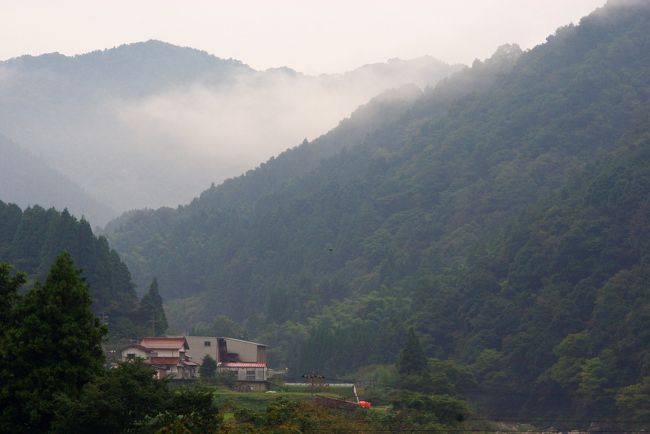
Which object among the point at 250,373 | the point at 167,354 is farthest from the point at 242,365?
the point at 167,354

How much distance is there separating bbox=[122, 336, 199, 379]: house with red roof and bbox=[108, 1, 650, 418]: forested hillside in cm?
2292

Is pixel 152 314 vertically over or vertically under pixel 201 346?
over

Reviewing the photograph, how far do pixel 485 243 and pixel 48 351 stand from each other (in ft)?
310

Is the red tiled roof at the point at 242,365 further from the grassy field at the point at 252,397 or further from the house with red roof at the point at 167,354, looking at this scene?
the grassy field at the point at 252,397

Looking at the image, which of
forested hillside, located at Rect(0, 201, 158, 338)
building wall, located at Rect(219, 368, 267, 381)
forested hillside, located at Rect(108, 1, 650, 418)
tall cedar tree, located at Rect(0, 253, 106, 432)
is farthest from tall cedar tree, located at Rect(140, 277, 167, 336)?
tall cedar tree, located at Rect(0, 253, 106, 432)

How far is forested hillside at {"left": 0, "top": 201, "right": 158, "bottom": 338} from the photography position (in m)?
89.8

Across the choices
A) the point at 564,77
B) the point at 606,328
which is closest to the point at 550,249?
the point at 606,328

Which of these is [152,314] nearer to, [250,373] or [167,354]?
[250,373]

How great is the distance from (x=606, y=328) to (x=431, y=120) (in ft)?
355

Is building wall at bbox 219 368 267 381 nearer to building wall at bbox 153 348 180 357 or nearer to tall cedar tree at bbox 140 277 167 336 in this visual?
building wall at bbox 153 348 180 357

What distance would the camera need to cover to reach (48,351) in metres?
33.0

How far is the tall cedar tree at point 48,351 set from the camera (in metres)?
32.1

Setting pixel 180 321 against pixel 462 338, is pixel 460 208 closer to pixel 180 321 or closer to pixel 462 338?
pixel 180 321

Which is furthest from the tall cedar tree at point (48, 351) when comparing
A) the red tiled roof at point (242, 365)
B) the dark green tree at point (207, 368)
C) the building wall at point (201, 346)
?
the building wall at point (201, 346)
